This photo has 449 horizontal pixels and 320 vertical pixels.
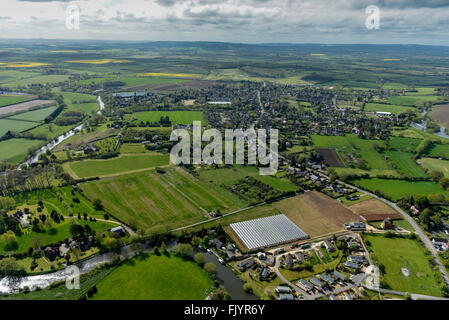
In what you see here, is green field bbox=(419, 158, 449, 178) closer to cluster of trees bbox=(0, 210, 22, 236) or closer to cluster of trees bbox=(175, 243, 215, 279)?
cluster of trees bbox=(175, 243, 215, 279)

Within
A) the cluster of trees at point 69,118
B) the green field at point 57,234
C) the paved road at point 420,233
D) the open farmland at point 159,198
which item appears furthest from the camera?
the cluster of trees at point 69,118

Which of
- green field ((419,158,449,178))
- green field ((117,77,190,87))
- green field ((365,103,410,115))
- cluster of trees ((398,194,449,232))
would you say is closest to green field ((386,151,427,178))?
green field ((419,158,449,178))

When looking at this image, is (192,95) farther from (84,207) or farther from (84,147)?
(84,207)

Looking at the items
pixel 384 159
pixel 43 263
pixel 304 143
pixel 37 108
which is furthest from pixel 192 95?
pixel 43 263

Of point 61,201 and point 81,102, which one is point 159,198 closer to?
point 61,201

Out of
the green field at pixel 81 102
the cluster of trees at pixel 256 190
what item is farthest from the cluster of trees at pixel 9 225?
the green field at pixel 81 102

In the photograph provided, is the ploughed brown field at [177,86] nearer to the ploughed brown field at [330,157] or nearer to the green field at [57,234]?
the ploughed brown field at [330,157]

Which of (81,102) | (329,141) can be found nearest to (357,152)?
(329,141)
